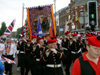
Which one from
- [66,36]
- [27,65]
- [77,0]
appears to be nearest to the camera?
[27,65]

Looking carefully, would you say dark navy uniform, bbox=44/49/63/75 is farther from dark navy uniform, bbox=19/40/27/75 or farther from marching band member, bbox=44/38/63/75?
dark navy uniform, bbox=19/40/27/75

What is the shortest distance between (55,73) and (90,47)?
2.20m

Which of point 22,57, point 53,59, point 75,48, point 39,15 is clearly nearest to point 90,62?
point 53,59

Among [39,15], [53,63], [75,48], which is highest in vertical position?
[39,15]

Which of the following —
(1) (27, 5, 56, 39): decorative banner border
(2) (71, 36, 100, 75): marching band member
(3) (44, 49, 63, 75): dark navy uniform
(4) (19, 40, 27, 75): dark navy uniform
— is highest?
(1) (27, 5, 56, 39): decorative banner border

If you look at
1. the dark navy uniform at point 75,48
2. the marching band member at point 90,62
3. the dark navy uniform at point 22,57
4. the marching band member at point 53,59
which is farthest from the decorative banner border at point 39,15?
the marching band member at point 90,62

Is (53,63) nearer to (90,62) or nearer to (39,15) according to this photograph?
(90,62)

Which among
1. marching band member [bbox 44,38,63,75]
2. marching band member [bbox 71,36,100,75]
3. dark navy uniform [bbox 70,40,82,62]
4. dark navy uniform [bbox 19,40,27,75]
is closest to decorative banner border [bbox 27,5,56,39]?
dark navy uniform [bbox 19,40,27,75]

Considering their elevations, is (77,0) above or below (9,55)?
above

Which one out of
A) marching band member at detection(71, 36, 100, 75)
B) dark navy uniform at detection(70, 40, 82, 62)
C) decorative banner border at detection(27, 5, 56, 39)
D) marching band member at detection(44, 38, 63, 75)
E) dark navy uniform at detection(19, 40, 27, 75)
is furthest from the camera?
decorative banner border at detection(27, 5, 56, 39)

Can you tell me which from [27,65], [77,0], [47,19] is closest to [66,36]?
[27,65]

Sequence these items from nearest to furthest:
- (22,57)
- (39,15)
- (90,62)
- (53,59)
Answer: (90,62) < (53,59) < (22,57) < (39,15)

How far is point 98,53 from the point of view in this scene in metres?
2.63

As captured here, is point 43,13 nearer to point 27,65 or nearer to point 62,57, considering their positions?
point 27,65
